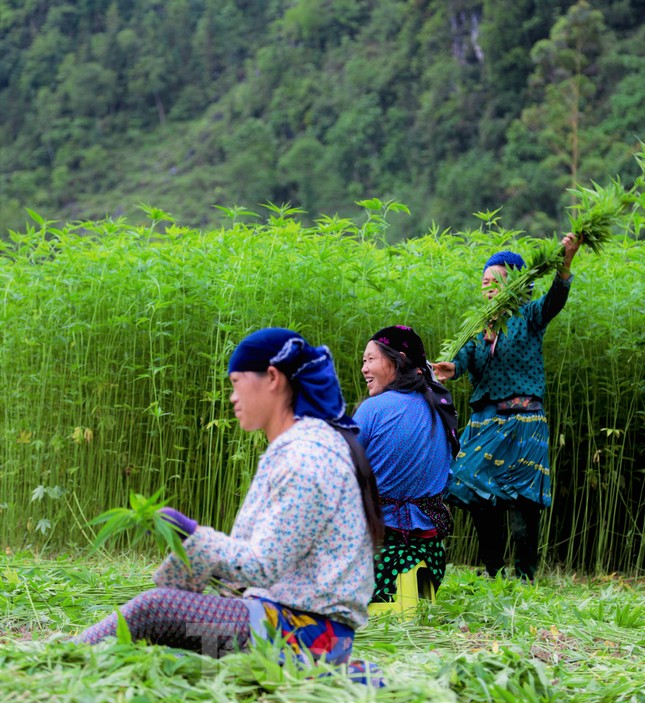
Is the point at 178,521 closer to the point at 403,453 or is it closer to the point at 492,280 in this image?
the point at 403,453

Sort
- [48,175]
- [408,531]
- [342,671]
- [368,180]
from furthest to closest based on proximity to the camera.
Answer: [48,175]
[368,180]
[408,531]
[342,671]

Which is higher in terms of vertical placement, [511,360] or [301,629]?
[511,360]

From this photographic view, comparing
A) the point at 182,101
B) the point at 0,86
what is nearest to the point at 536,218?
the point at 182,101

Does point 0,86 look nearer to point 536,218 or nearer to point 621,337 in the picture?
point 536,218

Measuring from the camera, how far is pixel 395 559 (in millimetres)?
4199

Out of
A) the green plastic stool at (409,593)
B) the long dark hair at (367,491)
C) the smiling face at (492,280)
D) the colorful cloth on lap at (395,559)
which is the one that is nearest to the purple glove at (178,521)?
the long dark hair at (367,491)

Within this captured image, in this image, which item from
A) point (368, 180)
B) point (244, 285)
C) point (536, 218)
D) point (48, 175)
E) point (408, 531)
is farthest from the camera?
point (48, 175)

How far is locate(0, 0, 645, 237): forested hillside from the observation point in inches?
1444

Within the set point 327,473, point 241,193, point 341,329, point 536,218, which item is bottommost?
point 327,473

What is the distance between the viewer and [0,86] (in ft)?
216

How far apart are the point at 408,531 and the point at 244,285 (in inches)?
77.2

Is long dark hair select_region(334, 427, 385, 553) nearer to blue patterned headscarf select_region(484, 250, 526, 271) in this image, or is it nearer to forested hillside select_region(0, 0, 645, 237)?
blue patterned headscarf select_region(484, 250, 526, 271)

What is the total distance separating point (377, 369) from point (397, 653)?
134 cm

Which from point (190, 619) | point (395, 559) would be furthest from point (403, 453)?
point (190, 619)
